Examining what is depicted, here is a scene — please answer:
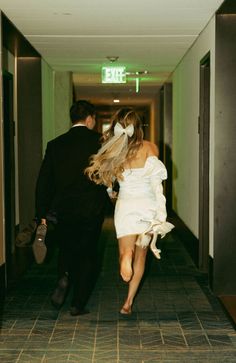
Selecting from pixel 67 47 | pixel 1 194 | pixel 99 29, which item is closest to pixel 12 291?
pixel 1 194

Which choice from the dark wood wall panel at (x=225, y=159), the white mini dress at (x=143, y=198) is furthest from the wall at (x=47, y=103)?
the white mini dress at (x=143, y=198)

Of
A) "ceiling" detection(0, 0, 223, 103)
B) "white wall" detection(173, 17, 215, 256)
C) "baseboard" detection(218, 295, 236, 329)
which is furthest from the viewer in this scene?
"white wall" detection(173, 17, 215, 256)

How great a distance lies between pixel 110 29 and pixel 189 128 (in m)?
2.01

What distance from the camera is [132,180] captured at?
4898 mm

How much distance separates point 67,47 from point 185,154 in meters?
2.16

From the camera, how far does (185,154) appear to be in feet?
28.3

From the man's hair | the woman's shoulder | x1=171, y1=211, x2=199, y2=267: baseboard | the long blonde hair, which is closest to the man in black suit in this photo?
the man's hair

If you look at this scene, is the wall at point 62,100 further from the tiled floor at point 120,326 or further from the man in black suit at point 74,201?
the man in black suit at point 74,201

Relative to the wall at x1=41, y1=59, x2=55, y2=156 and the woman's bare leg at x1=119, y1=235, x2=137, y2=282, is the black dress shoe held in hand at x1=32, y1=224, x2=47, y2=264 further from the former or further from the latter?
the wall at x1=41, y1=59, x2=55, y2=156

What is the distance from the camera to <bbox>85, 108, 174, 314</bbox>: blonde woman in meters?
4.87

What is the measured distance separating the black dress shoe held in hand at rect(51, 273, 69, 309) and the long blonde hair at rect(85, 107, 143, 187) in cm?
83

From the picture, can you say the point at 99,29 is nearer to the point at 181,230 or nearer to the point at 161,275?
the point at 161,275

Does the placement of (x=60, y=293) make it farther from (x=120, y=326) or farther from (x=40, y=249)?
(x=120, y=326)

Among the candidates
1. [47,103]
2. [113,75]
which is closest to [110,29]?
[113,75]
